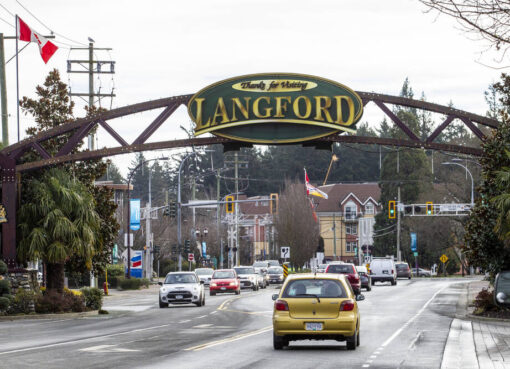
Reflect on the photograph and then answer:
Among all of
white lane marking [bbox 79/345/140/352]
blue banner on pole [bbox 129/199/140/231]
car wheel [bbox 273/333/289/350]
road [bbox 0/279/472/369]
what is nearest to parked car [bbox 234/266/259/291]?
blue banner on pole [bbox 129/199/140/231]

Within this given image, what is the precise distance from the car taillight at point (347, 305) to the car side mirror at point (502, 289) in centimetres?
1107

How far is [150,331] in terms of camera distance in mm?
26531

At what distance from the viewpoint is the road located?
56.6 ft

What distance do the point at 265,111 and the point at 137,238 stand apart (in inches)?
2181

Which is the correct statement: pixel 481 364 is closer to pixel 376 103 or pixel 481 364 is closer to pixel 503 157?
pixel 503 157

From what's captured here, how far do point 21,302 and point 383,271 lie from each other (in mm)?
37281

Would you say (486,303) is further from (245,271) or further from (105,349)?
(245,271)

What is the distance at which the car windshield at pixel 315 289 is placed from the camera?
1961 centimetres

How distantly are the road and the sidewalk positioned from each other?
0.35m

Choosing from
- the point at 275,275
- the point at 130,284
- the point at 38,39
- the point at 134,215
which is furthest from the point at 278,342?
the point at 275,275

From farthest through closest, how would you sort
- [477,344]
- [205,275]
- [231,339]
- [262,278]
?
[205,275], [262,278], [231,339], [477,344]

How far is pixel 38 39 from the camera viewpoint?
40.0 meters

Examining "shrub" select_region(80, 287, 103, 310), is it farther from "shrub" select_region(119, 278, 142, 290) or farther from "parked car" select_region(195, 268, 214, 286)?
"parked car" select_region(195, 268, 214, 286)

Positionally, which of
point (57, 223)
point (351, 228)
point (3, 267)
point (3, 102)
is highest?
point (3, 102)
